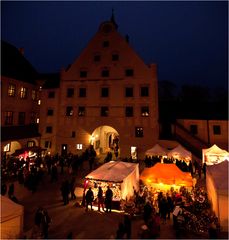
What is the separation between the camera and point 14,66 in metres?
27.7

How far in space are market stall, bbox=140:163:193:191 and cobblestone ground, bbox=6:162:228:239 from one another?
308cm

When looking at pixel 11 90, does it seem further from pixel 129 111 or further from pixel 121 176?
pixel 121 176

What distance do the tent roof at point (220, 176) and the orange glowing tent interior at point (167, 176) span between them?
1.77 meters

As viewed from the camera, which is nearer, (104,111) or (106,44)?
(104,111)

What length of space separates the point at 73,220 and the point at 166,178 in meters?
6.88

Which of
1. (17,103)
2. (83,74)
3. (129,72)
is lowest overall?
(17,103)

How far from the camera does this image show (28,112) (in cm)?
2838

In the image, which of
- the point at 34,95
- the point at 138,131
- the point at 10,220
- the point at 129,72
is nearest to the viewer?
the point at 10,220

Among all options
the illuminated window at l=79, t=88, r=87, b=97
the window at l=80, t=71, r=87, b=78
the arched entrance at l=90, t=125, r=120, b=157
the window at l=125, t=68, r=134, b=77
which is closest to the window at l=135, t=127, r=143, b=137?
the arched entrance at l=90, t=125, r=120, b=157

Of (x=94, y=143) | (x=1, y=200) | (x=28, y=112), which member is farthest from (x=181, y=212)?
(x=28, y=112)

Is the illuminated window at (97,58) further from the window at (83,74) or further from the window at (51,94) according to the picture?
the window at (51,94)

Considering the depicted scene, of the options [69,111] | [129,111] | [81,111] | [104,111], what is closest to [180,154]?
[129,111]

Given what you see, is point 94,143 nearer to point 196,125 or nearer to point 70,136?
point 70,136

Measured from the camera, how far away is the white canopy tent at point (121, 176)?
12.5 meters
